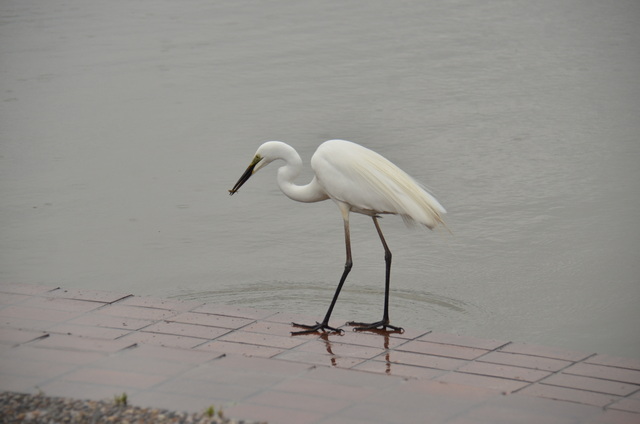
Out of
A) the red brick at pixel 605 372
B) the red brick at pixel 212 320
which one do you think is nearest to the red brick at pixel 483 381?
the red brick at pixel 605 372

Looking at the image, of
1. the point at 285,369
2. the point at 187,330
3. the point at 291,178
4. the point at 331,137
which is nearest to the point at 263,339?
the point at 187,330

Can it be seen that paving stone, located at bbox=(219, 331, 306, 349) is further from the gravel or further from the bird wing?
the gravel

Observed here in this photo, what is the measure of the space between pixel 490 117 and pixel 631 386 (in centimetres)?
538

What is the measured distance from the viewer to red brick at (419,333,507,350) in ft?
16.7


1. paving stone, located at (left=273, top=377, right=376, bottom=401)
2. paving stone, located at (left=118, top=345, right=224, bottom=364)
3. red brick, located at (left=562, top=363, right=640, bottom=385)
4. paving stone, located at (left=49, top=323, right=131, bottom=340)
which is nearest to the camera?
paving stone, located at (left=273, top=377, right=376, bottom=401)

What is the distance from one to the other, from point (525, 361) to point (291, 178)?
1782 millimetres

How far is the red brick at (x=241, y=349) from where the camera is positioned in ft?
16.4

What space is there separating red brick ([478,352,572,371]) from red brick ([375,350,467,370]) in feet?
0.48

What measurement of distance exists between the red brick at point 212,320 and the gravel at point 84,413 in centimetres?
119

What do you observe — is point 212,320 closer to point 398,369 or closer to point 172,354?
point 172,354

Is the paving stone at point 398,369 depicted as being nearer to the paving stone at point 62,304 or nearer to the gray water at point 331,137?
the gray water at point 331,137

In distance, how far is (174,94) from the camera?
1066cm

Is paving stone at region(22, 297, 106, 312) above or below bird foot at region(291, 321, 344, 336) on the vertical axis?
above

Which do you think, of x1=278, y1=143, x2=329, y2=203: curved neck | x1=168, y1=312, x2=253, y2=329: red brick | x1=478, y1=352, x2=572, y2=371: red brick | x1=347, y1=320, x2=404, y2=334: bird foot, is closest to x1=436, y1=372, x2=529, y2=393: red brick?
x1=478, y1=352, x2=572, y2=371: red brick
